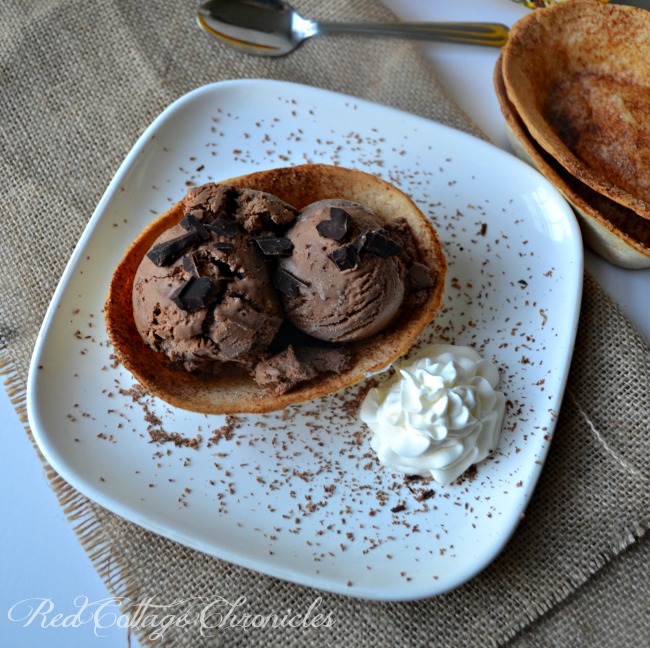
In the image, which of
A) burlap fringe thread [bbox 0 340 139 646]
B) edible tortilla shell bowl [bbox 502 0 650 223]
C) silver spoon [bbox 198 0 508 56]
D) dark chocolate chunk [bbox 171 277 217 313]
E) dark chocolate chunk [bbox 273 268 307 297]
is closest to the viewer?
dark chocolate chunk [bbox 171 277 217 313]

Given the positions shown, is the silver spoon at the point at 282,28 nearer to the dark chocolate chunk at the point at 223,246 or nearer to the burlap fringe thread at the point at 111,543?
the dark chocolate chunk at the point at 223,246

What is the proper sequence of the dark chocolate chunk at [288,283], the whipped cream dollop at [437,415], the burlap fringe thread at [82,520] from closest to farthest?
the dark chocolate chunk at [288,283] → the whipped cream dollop at [437,415] → the burlap fringe thread at [82,520]

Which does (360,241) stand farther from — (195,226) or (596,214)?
(596,214)

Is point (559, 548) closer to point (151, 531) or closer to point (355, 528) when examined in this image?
point (355, 528)

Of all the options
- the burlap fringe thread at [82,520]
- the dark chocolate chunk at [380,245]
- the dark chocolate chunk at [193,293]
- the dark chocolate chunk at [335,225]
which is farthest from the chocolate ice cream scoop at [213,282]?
the burlap fringe thread at [82,520]

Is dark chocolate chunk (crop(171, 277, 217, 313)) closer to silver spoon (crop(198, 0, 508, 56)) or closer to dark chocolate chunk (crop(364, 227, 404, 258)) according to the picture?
dark chocolate chunk (crop(364, 227, 404, 258))

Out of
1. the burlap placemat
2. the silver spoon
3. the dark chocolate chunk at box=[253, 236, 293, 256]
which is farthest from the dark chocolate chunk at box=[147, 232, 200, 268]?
the silver spoon
